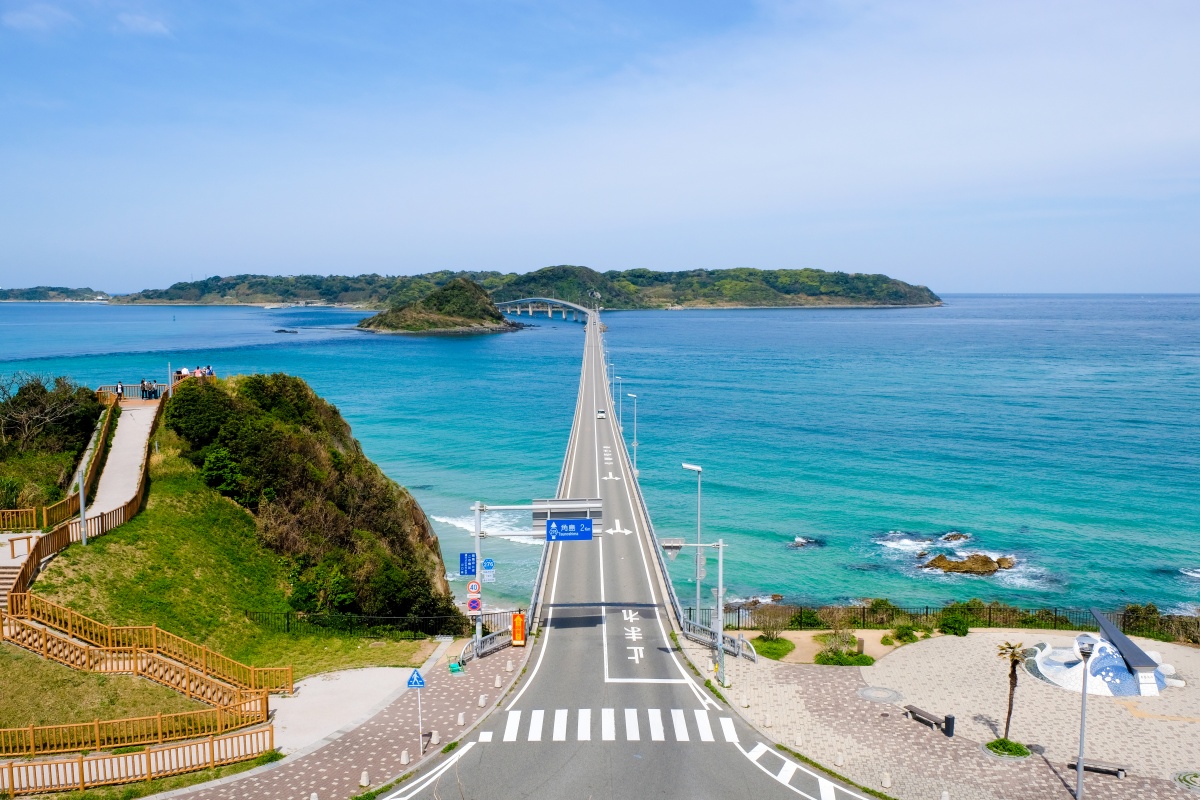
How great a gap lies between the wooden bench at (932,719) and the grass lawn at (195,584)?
A: 1541 cm

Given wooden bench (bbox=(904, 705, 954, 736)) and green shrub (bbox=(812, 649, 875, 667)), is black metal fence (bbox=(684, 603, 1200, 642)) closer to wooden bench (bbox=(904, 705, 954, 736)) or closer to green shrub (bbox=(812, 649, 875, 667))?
green shrub (bbox=(812, 649, 875, 667))

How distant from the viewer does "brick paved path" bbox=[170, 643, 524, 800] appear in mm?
18391

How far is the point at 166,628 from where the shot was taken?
83.0 ft

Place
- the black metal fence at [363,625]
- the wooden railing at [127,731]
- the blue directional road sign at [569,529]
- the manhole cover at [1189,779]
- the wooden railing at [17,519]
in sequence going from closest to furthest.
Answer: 1. the wooden railing at [127,731]
2. the manhole cover at [1189,779]
3. the wooden railing at [17,519]
4. the black metal fence at [363,625]
5. the blue directional road sign at [569,529]

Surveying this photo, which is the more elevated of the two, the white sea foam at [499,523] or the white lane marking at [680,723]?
the white lane marking at [680,723]

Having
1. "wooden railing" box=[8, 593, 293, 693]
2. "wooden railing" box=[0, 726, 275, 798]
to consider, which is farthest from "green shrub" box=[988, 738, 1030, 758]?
"wooden railing" box=[8, 593, 293, 693]

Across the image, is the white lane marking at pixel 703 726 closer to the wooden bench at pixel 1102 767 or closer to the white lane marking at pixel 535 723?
the white lane marking at pixel 535 723

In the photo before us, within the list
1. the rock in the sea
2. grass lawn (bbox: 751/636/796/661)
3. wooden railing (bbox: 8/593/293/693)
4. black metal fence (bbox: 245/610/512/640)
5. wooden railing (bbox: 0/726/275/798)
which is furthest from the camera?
the rock in the sea

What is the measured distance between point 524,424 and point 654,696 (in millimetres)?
69859

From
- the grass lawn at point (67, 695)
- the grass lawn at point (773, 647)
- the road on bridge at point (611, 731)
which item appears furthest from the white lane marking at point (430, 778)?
the grass lawn at point (773, 647)

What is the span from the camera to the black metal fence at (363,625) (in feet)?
94.1

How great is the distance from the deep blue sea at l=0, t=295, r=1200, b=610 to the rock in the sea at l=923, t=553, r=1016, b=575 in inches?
40.3

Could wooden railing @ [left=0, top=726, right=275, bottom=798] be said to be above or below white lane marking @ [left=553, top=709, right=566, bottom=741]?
above

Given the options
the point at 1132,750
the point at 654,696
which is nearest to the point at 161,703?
the point at 654,696
